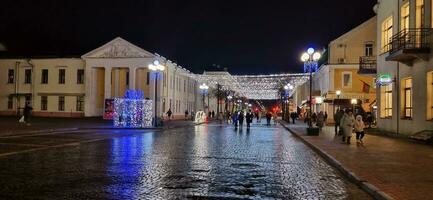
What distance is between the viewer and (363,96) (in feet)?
181

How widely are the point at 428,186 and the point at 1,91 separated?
6678 centimetres

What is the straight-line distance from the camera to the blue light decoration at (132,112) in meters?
42.1

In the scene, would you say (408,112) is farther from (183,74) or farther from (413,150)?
(183,74)

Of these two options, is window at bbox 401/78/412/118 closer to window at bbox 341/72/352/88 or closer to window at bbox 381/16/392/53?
window at bbox 381/16/392/53

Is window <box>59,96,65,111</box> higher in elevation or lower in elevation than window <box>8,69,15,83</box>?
lower

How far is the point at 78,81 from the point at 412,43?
50.7 meters

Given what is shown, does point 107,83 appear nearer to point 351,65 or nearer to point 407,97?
point 351,65

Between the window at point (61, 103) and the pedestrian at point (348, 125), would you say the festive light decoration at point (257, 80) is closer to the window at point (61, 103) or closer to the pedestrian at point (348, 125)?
the window at point (61, 103)

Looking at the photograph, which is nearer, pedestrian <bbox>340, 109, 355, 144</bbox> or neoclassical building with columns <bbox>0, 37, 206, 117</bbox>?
pedestrian <bbox>340, 109, 355, 144</bbox>

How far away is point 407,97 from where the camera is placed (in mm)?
28109

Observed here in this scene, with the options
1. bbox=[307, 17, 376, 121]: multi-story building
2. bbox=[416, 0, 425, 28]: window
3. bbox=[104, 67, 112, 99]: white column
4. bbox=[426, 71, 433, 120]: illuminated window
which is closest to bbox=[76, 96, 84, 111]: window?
bbox=[104, 67, 112, 99]: white column

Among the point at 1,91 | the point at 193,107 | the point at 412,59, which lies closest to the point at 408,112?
the point at 412,59

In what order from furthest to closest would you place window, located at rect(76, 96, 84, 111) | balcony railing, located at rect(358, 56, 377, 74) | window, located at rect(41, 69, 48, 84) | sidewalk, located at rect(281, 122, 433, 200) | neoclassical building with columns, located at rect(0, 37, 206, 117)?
window, located at rect(41, 69, 48, 84)
window, located at rect(76, 96, 84, 111)
neoclassical building with columns, located at rect(0, 37, 206, 117)
balcony railing, located at rect(358, 56, 377, 74)
sidewalk, located at rect(281, 122, 433, 200)

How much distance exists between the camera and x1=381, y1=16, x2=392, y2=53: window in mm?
31438
